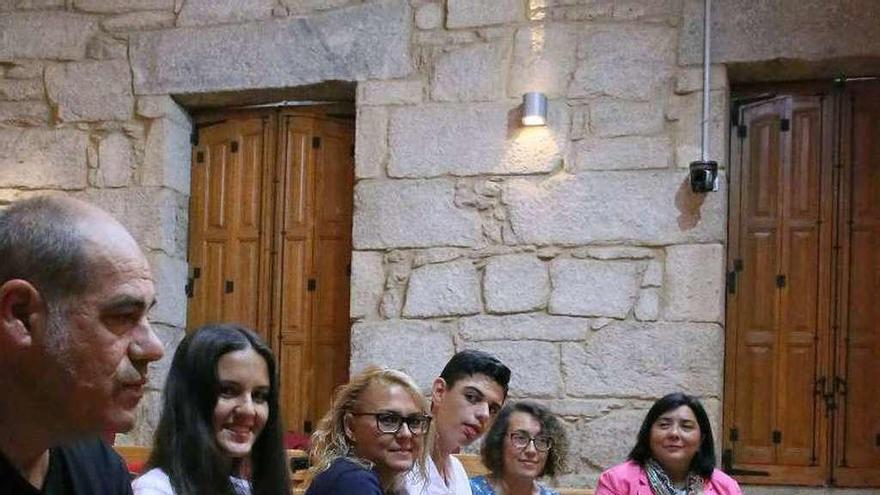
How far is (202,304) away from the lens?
5.47 meters

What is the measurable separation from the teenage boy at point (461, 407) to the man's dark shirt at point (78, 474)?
1.67 meters

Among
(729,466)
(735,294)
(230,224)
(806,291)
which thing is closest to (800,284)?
(806,291)

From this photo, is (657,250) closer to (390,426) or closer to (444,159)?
(444,159)

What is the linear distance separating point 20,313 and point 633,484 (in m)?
2.93

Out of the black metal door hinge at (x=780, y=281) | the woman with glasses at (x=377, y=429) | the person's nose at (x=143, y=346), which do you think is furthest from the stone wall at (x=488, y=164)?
the person's nose at (x=143, y=346)

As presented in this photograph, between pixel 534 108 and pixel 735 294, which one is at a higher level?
pixel 534 108

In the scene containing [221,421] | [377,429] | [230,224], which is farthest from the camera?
[230,224]

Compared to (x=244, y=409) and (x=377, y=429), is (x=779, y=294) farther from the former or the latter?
(x=244, y=409)

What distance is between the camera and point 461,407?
299 centimetres

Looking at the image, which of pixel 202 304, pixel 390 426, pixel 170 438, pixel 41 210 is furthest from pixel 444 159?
pixel 41 210

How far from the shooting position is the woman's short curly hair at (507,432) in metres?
3.27

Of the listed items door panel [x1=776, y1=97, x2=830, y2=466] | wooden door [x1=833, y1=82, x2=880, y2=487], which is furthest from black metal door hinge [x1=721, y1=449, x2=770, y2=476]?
wooden door [x1=833, y1=82, x2=880, y2=487]

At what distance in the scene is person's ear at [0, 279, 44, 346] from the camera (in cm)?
96

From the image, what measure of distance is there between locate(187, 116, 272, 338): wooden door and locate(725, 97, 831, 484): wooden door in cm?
233
